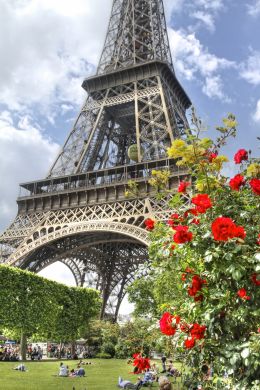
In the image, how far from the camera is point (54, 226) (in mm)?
35500

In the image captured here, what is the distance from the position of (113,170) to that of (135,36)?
1900cm

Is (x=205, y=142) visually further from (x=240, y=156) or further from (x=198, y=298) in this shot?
(x=198, y=298)

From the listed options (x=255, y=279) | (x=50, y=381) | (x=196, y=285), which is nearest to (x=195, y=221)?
(x=196, y=285)


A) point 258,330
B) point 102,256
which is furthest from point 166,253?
point 102,256

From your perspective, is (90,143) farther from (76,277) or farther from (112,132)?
(76,277)

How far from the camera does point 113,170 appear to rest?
36625mm

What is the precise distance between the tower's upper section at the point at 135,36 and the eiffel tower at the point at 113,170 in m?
0.11

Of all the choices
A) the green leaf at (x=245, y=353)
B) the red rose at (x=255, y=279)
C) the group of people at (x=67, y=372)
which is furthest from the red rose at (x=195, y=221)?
the group of people at (x=67, y=372)

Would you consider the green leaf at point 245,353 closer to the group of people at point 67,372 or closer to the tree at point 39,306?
the group of people at point 67,372

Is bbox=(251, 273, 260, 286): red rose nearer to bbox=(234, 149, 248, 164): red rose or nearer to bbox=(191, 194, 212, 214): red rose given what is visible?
bbox=(191, 194, 212, 214): red rose

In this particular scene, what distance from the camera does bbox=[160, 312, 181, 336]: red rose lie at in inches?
211

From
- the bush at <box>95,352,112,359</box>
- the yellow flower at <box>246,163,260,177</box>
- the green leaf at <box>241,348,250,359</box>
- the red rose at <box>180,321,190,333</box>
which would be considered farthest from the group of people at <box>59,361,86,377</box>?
the green leaf at <box>241,348,250,359</box>

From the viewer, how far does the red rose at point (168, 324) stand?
5.36m

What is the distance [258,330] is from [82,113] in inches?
1606
